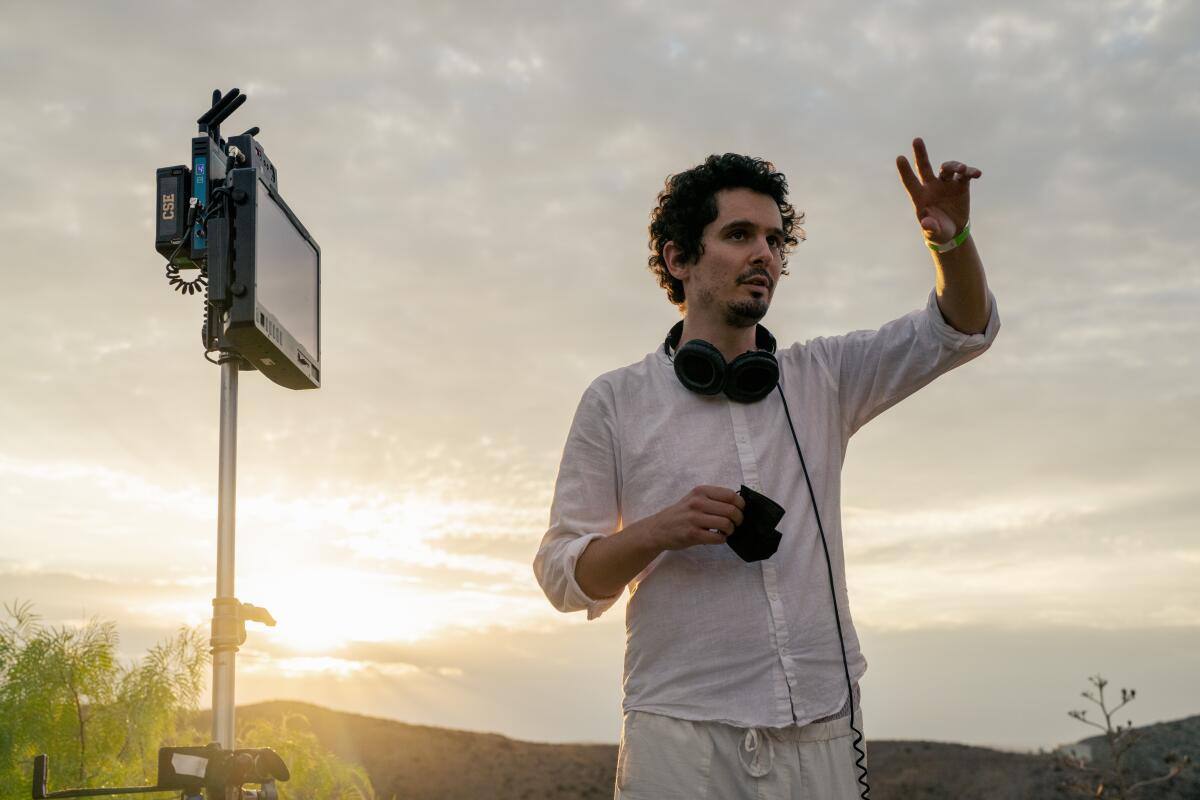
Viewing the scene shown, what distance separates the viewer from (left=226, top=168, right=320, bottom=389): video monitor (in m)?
3.02

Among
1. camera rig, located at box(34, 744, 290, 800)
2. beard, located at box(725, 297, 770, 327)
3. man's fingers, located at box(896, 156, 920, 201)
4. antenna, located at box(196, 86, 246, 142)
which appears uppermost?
antenna, located at box(196, 86, 246, 142)

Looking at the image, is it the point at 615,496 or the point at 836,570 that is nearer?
the point at 836,570

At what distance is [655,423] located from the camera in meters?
2.41

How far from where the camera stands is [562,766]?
14.8 meters

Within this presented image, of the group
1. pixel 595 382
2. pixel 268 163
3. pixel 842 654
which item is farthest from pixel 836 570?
pixel 268 163

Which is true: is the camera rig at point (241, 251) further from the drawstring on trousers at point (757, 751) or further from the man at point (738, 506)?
the drawstring on trousers at point (757, 751)

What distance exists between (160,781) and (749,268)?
6.56 ft

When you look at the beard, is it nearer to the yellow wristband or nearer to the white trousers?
the yellow wristband

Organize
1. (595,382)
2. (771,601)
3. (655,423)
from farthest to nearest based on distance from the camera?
(595,382) < (655,423) < (771,601)

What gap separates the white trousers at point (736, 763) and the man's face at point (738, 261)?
958 mm

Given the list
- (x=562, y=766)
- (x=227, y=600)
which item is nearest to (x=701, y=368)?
(x=227, y=600)

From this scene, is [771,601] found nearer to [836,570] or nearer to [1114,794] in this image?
[836,570]

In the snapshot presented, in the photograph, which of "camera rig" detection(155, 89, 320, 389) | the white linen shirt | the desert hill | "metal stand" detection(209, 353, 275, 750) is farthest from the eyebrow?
the desert hill

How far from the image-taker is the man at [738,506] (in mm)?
2096
